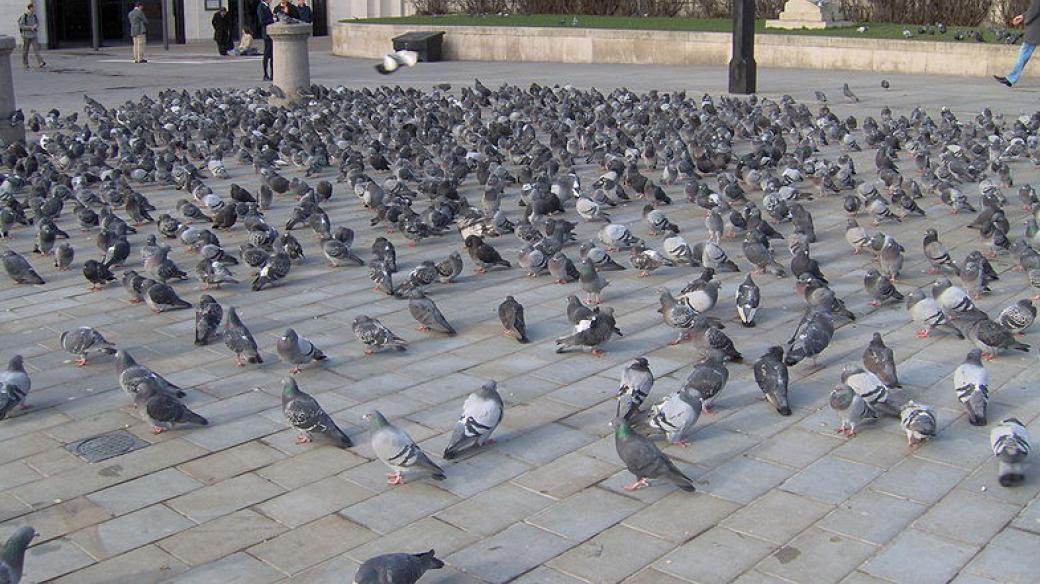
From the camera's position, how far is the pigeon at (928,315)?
831 centimetres

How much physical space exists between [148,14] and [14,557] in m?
42.9

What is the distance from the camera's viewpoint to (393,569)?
4.85 metres

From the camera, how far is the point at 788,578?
5.12 m

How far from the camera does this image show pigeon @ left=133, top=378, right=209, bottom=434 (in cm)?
679

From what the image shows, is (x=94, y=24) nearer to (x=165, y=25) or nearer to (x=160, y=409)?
(x=165, y=25)

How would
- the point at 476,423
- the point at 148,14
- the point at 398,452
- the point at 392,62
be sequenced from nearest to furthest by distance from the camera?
the point at 398,452, the point at 476,423, the point at 392,62, the point at 148,14

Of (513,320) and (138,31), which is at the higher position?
(138,31)

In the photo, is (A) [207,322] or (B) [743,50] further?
(B) [743,50]

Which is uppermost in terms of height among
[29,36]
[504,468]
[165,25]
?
[165,25]

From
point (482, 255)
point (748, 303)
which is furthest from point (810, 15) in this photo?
point (748, 303)

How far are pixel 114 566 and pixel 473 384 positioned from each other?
9.58 ft

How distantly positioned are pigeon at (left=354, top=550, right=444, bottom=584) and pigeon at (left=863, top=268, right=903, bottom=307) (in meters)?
5.41

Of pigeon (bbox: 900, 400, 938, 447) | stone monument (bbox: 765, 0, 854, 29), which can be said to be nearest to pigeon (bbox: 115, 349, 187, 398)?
pigeon (bbox: 900, 400, 938, 447)

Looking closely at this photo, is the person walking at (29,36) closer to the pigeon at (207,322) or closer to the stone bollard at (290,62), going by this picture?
the stone bollard at (290,62)
